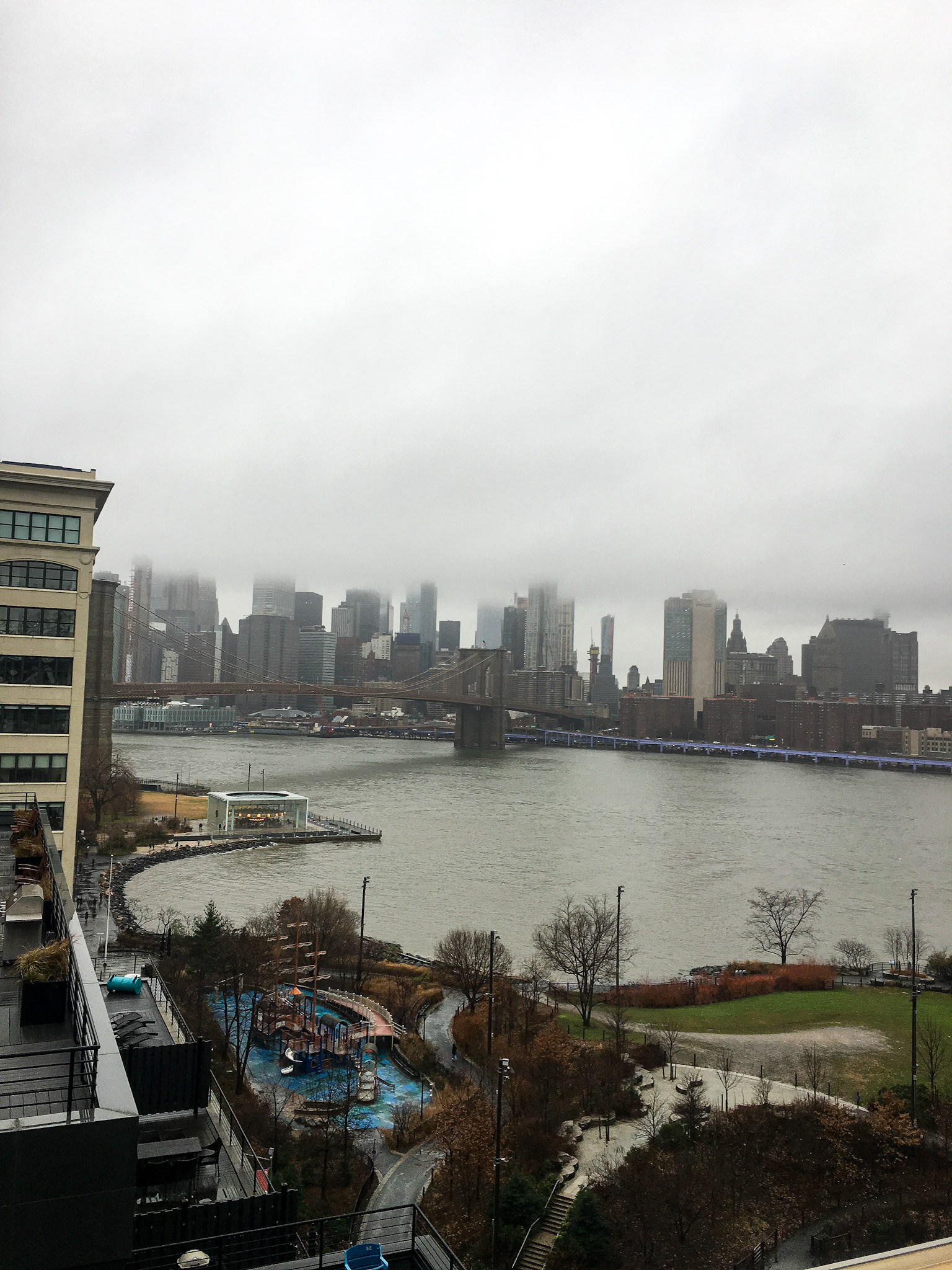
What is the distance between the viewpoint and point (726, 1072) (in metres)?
10.3

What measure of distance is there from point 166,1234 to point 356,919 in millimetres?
13564

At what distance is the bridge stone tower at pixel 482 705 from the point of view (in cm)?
6800

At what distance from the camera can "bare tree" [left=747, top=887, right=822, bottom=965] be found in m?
17.3

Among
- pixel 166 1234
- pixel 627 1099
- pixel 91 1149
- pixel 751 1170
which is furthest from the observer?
pixel 627 1099

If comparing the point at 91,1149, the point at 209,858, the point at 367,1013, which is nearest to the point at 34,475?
the point at 367,1013

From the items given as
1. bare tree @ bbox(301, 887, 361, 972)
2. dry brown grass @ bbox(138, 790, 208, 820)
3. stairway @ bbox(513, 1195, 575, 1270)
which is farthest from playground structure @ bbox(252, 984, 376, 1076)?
dry brown grass @ bbox(138, 790, 208, 820)

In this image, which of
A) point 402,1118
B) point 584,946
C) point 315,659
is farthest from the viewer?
point 315,659

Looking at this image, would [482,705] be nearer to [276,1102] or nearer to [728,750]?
[728,750]

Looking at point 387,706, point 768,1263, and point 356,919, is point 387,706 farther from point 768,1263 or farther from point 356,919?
point 768,1263

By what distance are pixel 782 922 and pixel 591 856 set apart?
7289 millimetres

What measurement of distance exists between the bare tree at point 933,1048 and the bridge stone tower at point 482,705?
51785 millimetres

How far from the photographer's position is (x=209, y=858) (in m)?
24.8

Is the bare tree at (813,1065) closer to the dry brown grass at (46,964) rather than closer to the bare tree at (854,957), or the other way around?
the bare tree at (854,957)

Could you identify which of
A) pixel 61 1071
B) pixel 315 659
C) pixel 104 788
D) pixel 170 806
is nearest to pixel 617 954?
pixel 61 1071
